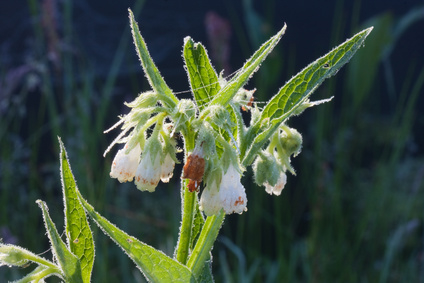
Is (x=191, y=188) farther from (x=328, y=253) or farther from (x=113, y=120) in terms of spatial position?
(x=113, y=120)

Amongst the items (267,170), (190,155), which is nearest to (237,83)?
(190,155)

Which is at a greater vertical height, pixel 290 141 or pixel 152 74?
pixel 152 74

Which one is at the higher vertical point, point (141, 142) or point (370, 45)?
point (370, 45)

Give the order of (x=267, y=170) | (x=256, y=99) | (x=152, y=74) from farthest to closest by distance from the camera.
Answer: (x=256, y=99)
(x=267, y=170)
(x=152, y=74)

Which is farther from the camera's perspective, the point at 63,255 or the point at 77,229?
the point at 77,229

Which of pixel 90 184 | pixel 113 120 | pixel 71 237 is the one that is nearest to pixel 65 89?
pixel 113 120

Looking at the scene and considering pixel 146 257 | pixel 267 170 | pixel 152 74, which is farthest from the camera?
pixel 267 170

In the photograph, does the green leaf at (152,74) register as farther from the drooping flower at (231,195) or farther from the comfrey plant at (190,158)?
the drooping flower at (231,195)

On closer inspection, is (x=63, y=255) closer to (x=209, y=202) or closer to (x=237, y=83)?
(x=209, y=202)
